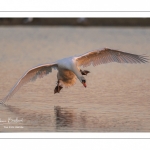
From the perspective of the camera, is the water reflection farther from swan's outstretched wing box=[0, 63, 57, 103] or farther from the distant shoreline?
the distant shoreline

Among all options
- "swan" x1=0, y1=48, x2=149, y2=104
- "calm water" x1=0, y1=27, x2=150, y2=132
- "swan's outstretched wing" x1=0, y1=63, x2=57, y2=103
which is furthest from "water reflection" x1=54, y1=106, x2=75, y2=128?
"swan's outstretched wing" x1=0, y1=63, x2=57, y2=103

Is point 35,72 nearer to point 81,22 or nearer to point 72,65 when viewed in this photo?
point 72,65

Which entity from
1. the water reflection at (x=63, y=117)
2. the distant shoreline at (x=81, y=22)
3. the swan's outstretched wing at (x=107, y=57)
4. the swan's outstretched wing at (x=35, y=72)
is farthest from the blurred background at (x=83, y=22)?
the water reflection at (x=63, y=117)

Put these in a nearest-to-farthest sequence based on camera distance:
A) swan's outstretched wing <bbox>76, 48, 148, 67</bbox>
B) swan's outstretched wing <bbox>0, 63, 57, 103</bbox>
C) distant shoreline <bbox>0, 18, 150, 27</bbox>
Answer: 1. swan's outstretched wing <bbox>0, 63, 57, 103</bbox>
2. swan's outstretched wing <bbox>76, 48, 148, 67</bbox>
3. distant shoreline <bbox>0, 18, 150, 27</bbox>

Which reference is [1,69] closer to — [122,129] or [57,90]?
[57,90]

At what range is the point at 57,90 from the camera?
39.5 feet

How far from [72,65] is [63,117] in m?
1.14

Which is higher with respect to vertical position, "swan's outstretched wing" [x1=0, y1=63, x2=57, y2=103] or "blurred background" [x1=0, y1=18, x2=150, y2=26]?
"blurred background" [x1=0, y1=18, x2=150, y2=26]

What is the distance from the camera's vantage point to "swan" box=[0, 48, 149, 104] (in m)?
11.5

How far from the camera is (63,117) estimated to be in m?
11.0

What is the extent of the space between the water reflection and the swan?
64 cm

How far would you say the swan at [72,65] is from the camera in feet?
37.6

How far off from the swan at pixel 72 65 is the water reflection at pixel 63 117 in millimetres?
638
